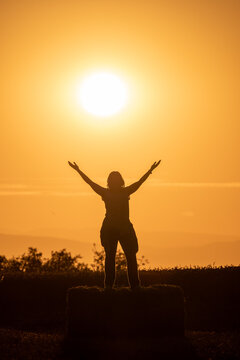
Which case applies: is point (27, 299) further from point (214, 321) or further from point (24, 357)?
point (24, 357)

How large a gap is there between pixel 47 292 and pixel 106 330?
1089 centimetres

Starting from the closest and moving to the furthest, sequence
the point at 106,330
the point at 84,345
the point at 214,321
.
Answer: the point at 84,345
the point at 106,330
the point at 214,321

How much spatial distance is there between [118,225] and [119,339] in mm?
3213

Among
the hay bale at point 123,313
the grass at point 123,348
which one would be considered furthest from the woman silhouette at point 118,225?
the grass at point 123,348

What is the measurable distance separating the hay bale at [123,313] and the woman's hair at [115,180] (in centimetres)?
301

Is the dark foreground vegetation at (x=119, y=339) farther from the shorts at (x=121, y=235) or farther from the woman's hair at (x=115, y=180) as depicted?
the woman's hair at (x=115, y=180)

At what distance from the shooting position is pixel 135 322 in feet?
67.6

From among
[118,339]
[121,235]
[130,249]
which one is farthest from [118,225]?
[118,339]

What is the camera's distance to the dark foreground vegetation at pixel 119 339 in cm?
1878

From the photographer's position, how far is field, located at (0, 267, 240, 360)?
1833 cm

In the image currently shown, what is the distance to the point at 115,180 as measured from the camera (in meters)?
21.3

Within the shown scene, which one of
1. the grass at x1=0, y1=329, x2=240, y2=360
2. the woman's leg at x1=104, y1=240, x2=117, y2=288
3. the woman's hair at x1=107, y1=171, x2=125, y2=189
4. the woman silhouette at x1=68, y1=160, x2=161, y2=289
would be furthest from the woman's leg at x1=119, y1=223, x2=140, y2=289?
the grass at x1=0, y1=329, x2=240, y2=360

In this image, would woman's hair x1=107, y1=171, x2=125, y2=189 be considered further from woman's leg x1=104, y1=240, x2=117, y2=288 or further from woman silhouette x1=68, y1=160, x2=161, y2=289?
woman's leg x1=104, y1=240, x2=117, y2=288

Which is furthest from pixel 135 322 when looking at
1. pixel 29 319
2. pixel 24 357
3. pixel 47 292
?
pixel 47 292
